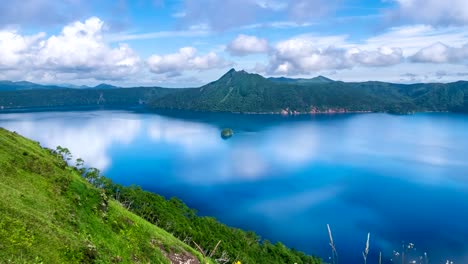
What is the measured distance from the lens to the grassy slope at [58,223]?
2069cm

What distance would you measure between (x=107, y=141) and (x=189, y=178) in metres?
93.0

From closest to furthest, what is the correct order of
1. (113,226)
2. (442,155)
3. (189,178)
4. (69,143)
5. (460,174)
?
(113,226) < (189,178) < (460,174) < (442,155) < (69,143)

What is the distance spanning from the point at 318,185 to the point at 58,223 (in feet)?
316

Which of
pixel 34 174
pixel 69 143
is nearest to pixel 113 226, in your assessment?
pixel 34 174

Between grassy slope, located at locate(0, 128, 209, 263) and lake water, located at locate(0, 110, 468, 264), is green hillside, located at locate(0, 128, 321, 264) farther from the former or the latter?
lake water, located at locate(0, 110, 468, 264)

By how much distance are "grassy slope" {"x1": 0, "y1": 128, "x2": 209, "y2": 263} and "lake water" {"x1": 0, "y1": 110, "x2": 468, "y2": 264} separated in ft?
147

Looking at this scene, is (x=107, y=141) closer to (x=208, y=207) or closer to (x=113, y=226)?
(x=208, y=207)

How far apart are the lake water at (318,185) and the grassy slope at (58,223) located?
44660mm

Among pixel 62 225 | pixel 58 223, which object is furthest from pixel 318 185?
pixel 58 223

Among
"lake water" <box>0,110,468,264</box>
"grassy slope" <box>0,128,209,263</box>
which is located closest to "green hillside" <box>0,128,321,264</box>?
"grassy slope" <box>0,128,209,263</box>

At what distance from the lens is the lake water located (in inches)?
2968

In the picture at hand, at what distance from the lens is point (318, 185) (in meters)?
113

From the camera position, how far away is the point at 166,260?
34.2 metres

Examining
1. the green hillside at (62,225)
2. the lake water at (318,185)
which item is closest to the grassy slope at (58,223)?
the green hillside at (62,225)
